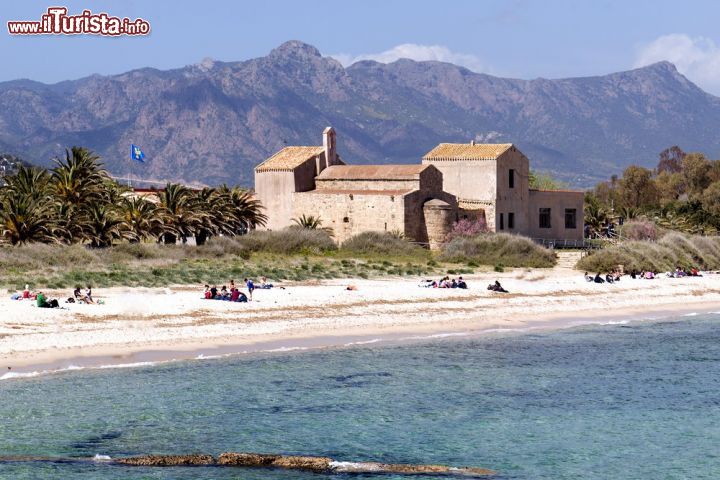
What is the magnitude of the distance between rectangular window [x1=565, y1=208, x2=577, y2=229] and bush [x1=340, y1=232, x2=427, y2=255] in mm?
12668

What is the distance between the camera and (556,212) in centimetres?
6756

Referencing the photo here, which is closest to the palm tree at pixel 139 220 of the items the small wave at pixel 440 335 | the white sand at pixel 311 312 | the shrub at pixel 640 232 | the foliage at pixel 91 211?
the foliage at pixel 91 211

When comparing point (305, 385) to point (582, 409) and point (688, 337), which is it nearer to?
point (582, 409)

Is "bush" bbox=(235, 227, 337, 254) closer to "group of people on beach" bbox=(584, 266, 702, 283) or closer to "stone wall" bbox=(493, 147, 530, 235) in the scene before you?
"stone wall" bbox=(493, 147, 530, 235)

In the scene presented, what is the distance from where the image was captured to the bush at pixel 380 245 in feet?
191

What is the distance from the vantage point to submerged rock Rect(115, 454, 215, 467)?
20219mm

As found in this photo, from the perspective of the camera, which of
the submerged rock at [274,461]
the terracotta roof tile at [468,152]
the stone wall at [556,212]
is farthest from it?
the stone wall at [556,212]

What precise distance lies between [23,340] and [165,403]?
6.48 m

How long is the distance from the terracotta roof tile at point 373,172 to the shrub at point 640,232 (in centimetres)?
1404

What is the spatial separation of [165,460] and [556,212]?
5017 cm

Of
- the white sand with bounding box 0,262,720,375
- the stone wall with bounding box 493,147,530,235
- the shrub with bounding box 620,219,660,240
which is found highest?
the stone wall with bounding box 493,147,530,235

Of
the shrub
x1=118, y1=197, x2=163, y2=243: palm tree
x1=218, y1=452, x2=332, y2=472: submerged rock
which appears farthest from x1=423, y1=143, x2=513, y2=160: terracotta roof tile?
x1=218, y1=452, x2=332, y2=472: submerged rock

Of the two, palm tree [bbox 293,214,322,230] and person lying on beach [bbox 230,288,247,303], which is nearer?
person lying on beach [bbox 230,288,247,303]

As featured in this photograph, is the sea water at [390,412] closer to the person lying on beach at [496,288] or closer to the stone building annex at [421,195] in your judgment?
the person lying on beach at [496,288]
